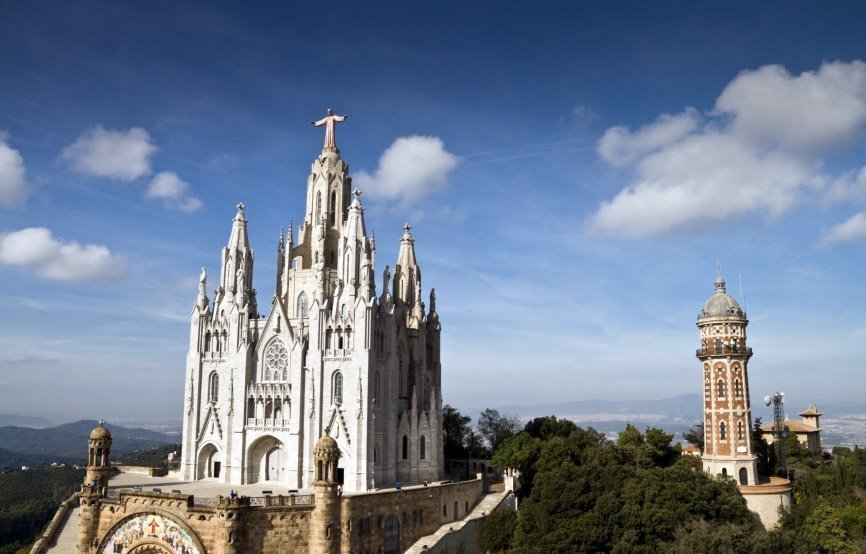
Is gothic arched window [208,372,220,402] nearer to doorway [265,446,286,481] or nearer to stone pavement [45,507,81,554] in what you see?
doorway [265,446,286,481]

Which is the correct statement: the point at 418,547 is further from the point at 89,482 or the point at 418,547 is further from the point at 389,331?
the point at 89,482

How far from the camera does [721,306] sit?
54594 millimetres

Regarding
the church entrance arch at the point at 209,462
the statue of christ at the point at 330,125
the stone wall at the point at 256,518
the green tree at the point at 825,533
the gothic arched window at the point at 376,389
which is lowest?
the green tree at the point at 825,533

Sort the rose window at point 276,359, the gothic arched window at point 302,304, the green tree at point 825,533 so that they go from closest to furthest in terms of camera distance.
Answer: the green tree at point 825,533, the rose window at point 276,359, the gothic arched window at point 302,304

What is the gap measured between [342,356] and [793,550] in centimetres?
2749

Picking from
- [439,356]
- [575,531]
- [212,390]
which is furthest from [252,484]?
[575,531]

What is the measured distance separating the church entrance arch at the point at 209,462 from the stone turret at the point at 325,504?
15.9 metres

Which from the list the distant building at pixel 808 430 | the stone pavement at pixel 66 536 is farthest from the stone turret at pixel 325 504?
the distant building at pixel 808 430

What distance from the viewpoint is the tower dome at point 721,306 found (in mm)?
54125

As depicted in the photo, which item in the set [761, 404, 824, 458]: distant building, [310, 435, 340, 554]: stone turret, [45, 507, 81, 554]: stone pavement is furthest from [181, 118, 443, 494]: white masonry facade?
[761, 404, 824, 458]: distant building

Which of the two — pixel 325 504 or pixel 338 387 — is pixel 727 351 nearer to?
pixel 338 387

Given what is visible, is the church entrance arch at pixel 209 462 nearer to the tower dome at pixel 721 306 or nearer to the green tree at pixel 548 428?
the green tree at pixel 548 428

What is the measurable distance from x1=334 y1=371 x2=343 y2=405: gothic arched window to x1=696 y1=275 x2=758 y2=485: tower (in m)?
26.4

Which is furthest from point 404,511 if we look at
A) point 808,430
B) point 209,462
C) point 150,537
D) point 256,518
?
point 808,430
